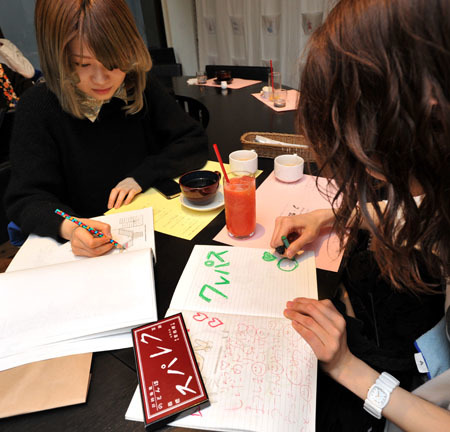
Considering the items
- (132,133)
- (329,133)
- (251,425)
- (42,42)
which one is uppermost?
(42,42)

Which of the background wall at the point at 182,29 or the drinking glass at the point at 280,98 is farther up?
the background wall at the point at 182,29

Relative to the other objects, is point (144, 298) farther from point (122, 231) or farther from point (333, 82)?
point (333, 82)

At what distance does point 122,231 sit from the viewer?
91cm

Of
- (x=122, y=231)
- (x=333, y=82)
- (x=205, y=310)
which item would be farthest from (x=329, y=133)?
(x=122, y=231)

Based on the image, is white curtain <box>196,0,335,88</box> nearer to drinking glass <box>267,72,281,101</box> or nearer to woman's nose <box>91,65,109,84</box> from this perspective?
drinking glass <box>267,72,281,101</box>

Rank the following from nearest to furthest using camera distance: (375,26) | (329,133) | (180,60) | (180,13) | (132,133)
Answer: (375,26) → (329,133) → (132,133) → (180,13) → (180,60)

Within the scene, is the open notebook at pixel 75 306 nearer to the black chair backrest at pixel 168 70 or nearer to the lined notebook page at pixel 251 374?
the lined notebook page at pixel 251 374

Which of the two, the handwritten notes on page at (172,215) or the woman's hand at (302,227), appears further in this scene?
the handwritten notes on page at (172,215)

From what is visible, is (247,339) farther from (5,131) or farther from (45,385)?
(5,131)

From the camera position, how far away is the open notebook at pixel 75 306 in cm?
58

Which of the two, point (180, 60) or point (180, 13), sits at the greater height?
point (180, 13)

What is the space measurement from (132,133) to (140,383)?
1070 mm

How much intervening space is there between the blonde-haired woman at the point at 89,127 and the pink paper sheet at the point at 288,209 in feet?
1.10

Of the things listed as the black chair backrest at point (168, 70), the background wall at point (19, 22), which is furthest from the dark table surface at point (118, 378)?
the background wall at point (19, 22)
